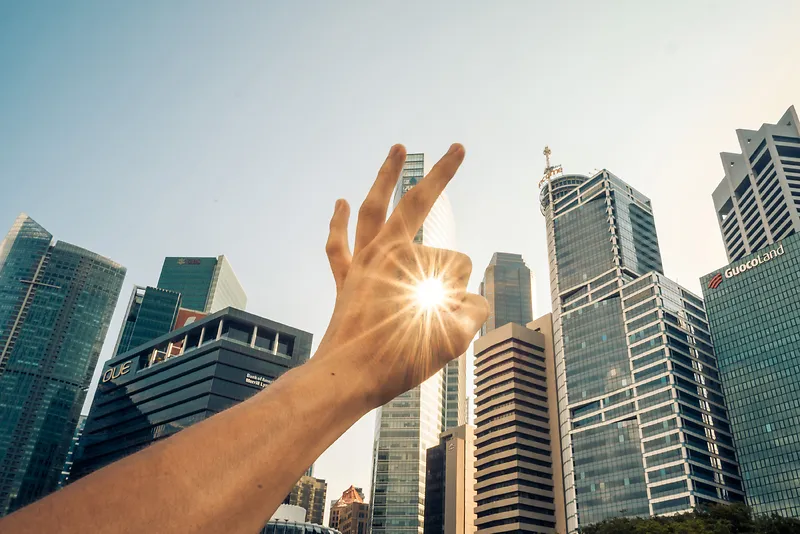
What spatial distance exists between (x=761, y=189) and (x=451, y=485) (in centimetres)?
9451

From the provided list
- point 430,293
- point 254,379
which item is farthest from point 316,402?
point 254,379

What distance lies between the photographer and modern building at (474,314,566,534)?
100562mm

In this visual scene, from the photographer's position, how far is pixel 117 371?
357ft

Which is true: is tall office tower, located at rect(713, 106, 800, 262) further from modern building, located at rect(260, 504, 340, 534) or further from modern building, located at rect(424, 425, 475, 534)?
modern building, located at rect(260, 504, 340, 534)

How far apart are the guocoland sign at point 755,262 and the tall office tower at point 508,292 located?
77.7 meters

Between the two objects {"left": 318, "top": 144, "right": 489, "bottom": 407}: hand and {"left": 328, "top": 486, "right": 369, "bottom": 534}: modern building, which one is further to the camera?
{"left": 328, "top": 486, "right": 369, "bottom": 534}: modern building

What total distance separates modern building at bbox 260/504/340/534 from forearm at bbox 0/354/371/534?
246ft

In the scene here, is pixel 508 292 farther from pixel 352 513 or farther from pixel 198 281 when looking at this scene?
pixel 198 281

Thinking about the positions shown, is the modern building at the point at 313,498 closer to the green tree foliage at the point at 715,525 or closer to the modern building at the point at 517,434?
the modern building at the point at 517,434

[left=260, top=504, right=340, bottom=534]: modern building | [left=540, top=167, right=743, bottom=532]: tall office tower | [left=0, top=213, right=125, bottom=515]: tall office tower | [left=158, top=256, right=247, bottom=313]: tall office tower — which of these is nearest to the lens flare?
[left=260, top=504, right=340, bottom=534]: modern building

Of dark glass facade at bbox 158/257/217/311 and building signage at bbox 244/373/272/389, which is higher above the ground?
dark glass facade at bbox 158/257/217/311

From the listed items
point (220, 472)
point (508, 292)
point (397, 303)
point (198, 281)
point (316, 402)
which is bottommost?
point (220, 472)

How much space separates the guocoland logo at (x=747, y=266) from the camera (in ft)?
305

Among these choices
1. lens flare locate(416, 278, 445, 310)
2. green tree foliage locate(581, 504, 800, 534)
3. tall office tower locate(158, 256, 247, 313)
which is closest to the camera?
lens flare locate(416, 278, 445, 310)
